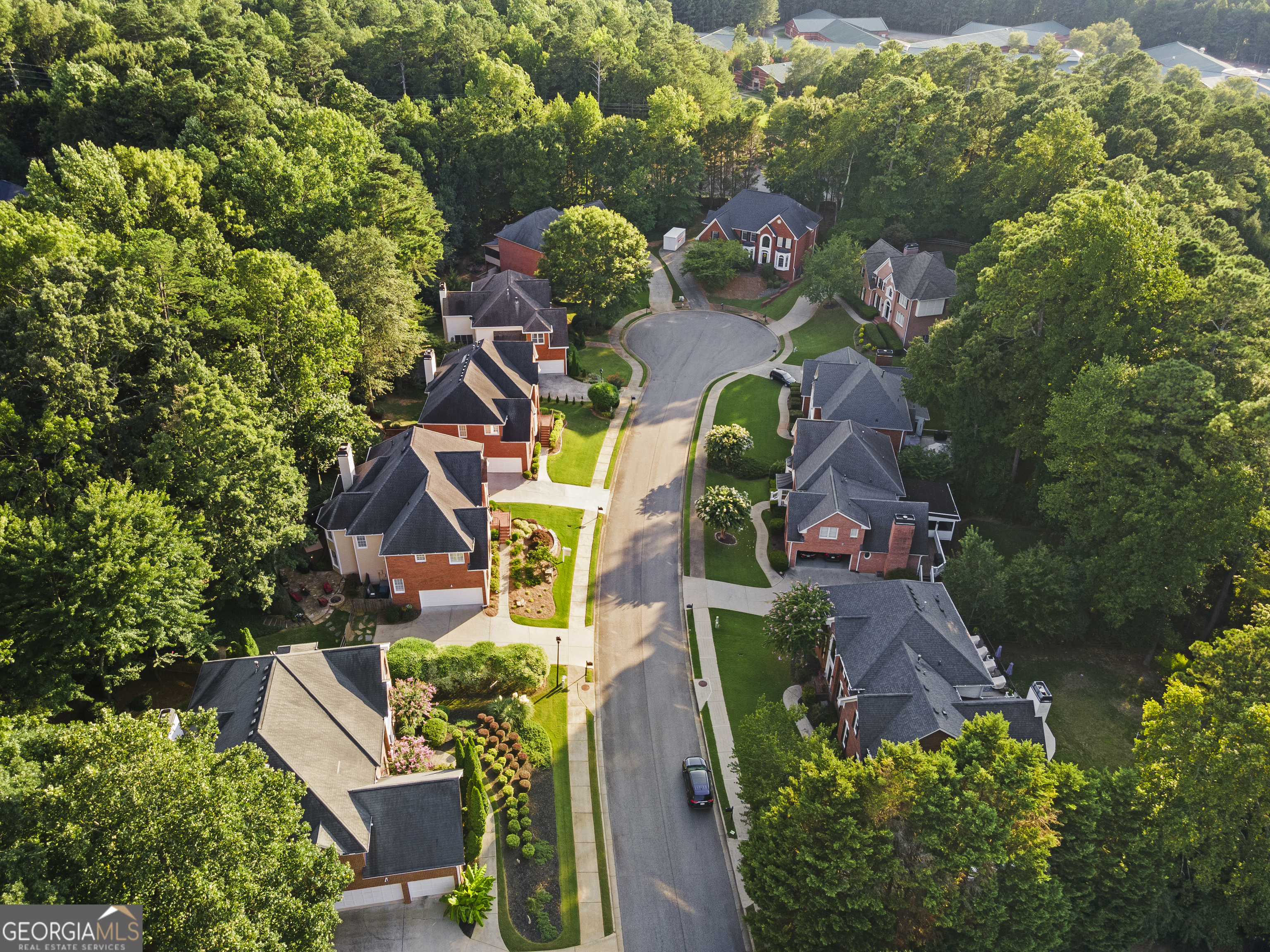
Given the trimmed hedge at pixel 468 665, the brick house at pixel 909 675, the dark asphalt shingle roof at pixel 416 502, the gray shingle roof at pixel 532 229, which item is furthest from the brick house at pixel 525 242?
the brick house at pixel 909 675

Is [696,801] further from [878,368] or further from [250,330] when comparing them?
[878,368]

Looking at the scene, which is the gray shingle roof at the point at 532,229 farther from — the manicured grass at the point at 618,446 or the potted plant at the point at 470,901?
the potted plant at the point at 470,901

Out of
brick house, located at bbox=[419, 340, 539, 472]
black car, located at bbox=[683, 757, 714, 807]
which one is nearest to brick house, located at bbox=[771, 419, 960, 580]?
black car, located at bbox=[683, 757, 714, 807]

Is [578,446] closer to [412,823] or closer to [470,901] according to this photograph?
[412,823]

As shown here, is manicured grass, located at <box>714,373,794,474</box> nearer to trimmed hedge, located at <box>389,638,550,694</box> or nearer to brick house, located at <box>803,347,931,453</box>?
brick house, located at <box>803,347,931,453</box>

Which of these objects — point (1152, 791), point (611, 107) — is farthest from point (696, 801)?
point (611, 107)

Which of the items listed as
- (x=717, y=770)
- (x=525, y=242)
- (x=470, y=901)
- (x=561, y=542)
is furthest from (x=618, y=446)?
(x=470, y=901)
